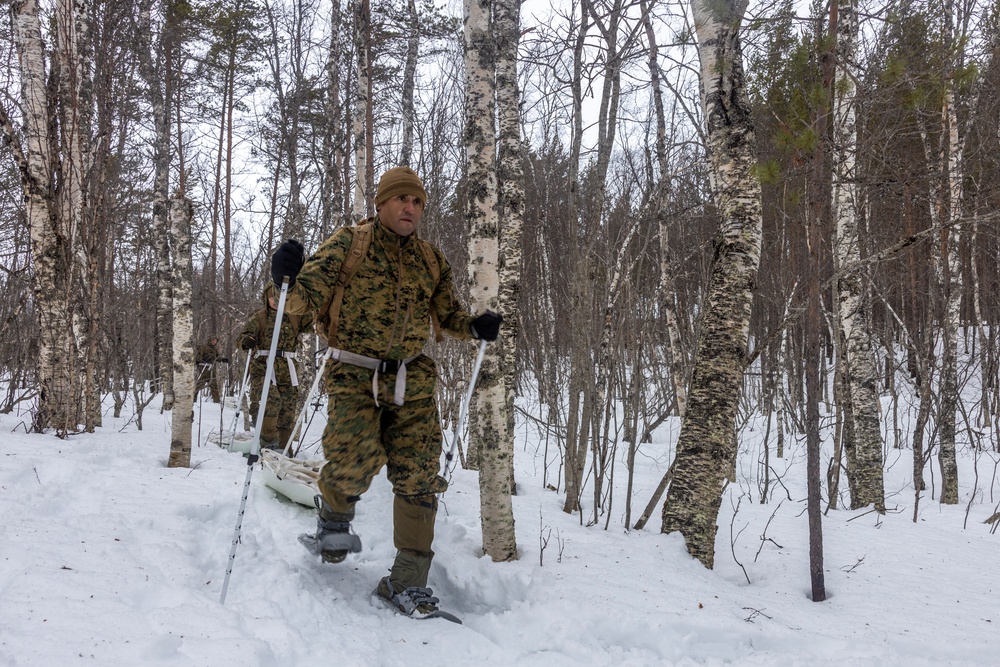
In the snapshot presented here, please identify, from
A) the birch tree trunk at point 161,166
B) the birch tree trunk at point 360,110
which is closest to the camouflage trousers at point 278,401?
the birch tree trunk at point 360,110

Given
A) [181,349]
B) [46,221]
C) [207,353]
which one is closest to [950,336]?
[181,349]

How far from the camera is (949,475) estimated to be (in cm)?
677

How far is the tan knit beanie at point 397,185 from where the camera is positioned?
283 centimetres

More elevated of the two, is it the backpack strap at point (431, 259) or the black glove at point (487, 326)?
the backpack strap at point (431, 259)

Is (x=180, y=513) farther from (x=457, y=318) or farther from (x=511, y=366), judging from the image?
(x=511, y=366)

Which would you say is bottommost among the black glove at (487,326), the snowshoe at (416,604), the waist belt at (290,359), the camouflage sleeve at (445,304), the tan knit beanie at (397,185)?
the snowshoe at (416,604)

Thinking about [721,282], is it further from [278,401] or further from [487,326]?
[278,401]

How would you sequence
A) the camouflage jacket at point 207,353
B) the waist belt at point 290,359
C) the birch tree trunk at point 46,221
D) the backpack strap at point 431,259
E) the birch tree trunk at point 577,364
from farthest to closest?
the camouflage jacket at point 207,353
the waist belt at point 290,359
the birch tree trunk at point 46,221
the birch tree trunk at point 577,364
the backpack strap at point 431,259

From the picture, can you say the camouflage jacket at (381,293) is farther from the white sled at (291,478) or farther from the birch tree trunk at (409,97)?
the birch tree trunk at (409,97)

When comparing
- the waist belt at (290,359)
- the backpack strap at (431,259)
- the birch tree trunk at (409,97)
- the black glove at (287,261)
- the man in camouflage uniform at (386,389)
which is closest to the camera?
the black glove at (287,261)

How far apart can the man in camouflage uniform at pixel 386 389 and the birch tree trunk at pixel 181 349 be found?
2660 mm

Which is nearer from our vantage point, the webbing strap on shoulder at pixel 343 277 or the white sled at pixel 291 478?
the webbing strap on shoulder at pixel 343 277

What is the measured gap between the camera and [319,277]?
266cm

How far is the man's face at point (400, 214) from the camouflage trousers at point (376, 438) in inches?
25.5
